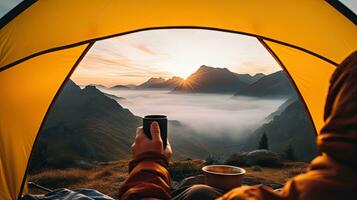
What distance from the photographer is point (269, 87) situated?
424 ft

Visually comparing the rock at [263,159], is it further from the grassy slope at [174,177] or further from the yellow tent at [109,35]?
the yellow tent at [109,35]

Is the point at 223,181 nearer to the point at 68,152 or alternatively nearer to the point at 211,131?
the point at 68,152

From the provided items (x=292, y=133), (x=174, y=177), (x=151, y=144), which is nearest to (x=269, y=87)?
(x=292, y=133)

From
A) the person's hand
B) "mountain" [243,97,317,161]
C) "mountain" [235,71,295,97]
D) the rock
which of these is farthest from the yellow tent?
"mountain" [235,71,295,97]

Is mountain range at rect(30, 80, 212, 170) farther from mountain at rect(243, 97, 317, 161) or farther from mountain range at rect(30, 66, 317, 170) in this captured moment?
mountain at rect(243, 97, 317, 161)

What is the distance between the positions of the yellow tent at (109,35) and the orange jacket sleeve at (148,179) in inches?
70.9

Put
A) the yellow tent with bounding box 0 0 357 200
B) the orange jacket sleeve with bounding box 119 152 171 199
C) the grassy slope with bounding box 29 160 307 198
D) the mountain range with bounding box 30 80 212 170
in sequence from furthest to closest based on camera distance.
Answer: the mountain range with bounding box 30 80 212 170
the grassy slope with bounding box 29 160 307 198
the yellow tent with bounding box 0 0 357 200
the orange jacket sleeve with bounding box 119 152 171 199

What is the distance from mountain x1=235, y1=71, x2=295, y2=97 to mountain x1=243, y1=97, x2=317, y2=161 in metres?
35.3

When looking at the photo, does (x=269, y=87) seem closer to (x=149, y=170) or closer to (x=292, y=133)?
(x=292, y=133)

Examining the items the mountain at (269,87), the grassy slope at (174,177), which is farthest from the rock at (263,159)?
the mountain at (269,87)

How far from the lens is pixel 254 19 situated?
2889 mm

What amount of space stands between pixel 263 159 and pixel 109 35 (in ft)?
26.4

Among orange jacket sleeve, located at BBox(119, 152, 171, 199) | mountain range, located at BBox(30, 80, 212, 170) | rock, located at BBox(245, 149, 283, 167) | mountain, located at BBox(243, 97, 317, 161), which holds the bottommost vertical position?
mountain, located at BBox(243, 97, 317, 161)

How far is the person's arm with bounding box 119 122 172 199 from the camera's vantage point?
3.66 ft
